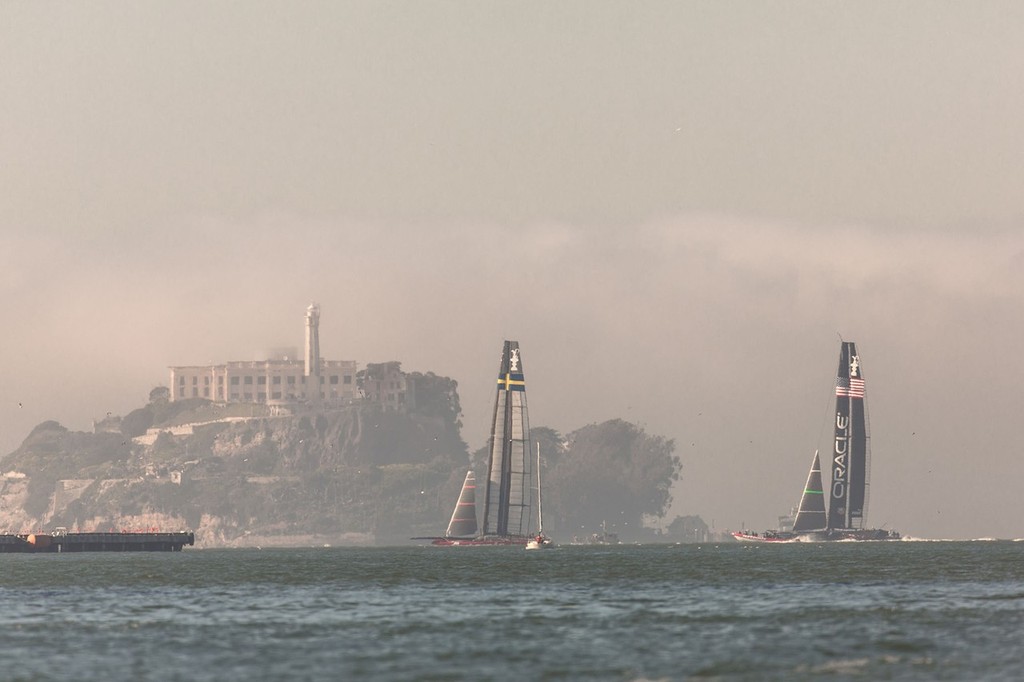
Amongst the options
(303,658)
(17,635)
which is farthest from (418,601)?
(303,658)

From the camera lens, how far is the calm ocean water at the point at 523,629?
219 feet

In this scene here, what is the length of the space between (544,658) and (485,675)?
6.06 metres

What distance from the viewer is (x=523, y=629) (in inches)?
3393

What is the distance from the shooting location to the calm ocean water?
6669 centimetres

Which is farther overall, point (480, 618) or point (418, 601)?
point (418, 601)

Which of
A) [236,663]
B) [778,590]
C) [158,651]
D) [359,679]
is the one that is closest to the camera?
[359,679]

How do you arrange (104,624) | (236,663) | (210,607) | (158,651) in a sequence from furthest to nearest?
(210,607) → (104,624) → (158,651) → (236,663)

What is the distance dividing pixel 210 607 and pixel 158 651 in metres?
30.9

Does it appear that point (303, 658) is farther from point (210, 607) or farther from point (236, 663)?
point (210, 607)

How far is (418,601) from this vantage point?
112 metres

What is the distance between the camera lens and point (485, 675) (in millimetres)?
65562

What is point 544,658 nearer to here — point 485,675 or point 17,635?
point 485,675

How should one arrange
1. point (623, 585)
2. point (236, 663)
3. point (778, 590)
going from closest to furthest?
point (236, 663) → point (778, 590) → point (623, 585)

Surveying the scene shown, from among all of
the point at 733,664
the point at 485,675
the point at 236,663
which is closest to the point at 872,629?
the point at 733,664
